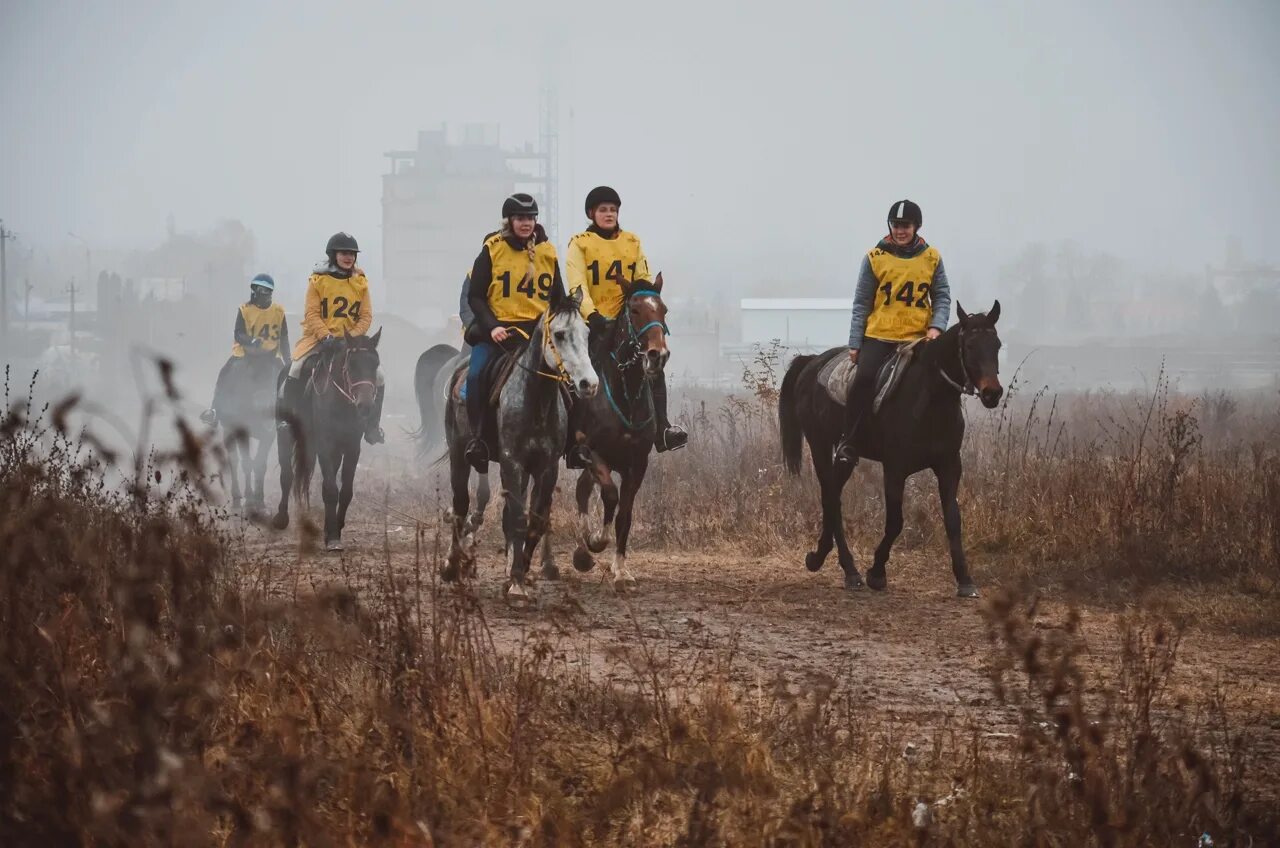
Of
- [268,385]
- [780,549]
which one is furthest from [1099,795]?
[268,385]

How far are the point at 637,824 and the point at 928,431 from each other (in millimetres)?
7066

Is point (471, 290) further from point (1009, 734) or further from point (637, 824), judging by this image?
point (637, 824)

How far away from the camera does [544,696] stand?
649cm

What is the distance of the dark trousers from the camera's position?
40.4ft

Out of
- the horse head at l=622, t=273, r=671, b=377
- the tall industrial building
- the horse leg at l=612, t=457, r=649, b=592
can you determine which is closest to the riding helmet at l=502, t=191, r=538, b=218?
the horse head at l=622, t=273, r=671, b=377

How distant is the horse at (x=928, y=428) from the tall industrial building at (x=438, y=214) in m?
124

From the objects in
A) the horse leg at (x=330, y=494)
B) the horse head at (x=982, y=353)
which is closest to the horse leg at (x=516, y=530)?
the horse head at (x=982, y=353)

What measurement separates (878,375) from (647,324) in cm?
227

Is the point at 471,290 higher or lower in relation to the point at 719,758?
higher

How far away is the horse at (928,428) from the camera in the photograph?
11273 mm

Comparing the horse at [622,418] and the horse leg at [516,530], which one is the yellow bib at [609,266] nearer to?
the horse at [622,418]

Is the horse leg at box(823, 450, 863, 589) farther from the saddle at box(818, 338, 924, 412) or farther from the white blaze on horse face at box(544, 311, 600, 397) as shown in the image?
the white blaze on horse face at box(544, 311, 600, 397)

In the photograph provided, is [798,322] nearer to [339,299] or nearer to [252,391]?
[252,391]

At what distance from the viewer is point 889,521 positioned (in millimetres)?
12109
